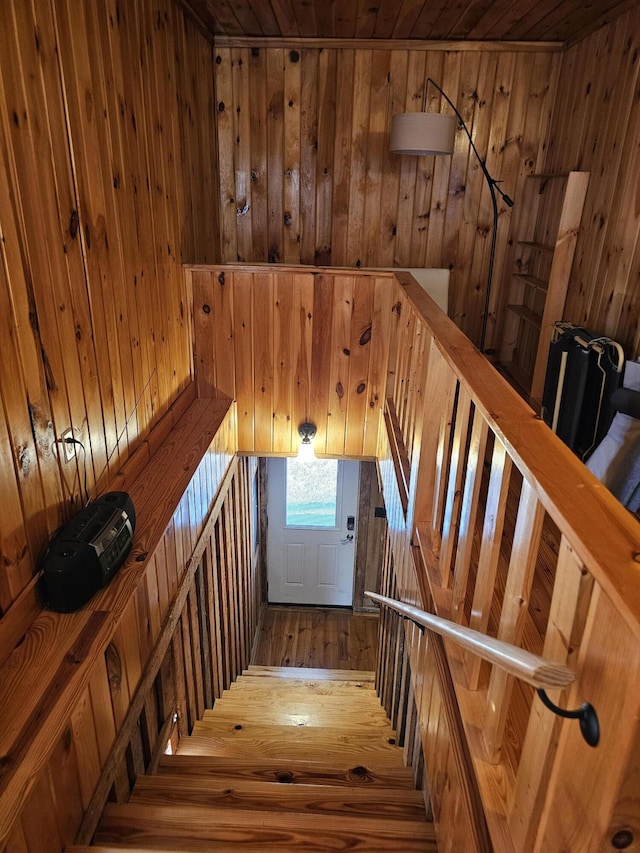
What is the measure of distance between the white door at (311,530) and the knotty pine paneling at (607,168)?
2.82m

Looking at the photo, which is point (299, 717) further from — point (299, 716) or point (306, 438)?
point (306, 438)

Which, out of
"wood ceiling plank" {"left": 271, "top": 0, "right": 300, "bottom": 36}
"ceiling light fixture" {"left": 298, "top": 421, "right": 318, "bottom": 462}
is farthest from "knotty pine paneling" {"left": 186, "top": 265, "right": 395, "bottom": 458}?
"wood ceiling plank" {"left": 271, "top": 0, "right": 300, "bottom": 36}

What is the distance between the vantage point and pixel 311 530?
19.1 feet

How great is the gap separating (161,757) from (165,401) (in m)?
1.68

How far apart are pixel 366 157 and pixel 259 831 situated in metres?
3.89

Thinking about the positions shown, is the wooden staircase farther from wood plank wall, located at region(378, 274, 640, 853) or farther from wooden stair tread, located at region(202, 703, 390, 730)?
wood plank wall, located at region(378, 274, 640, 853)

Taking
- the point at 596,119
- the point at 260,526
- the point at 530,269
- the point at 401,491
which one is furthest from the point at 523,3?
the point at 260,526

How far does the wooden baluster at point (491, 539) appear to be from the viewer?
1.16 meters

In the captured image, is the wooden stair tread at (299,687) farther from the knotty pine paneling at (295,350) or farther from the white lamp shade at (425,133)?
the white lamp shade at (425,133)

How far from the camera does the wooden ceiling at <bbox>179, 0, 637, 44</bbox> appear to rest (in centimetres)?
315

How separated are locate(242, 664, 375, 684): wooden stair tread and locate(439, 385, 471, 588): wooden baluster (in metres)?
3.03

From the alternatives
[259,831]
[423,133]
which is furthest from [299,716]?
[423,133]

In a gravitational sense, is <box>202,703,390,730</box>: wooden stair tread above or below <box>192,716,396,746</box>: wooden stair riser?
below

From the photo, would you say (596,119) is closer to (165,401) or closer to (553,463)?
(165,401)
